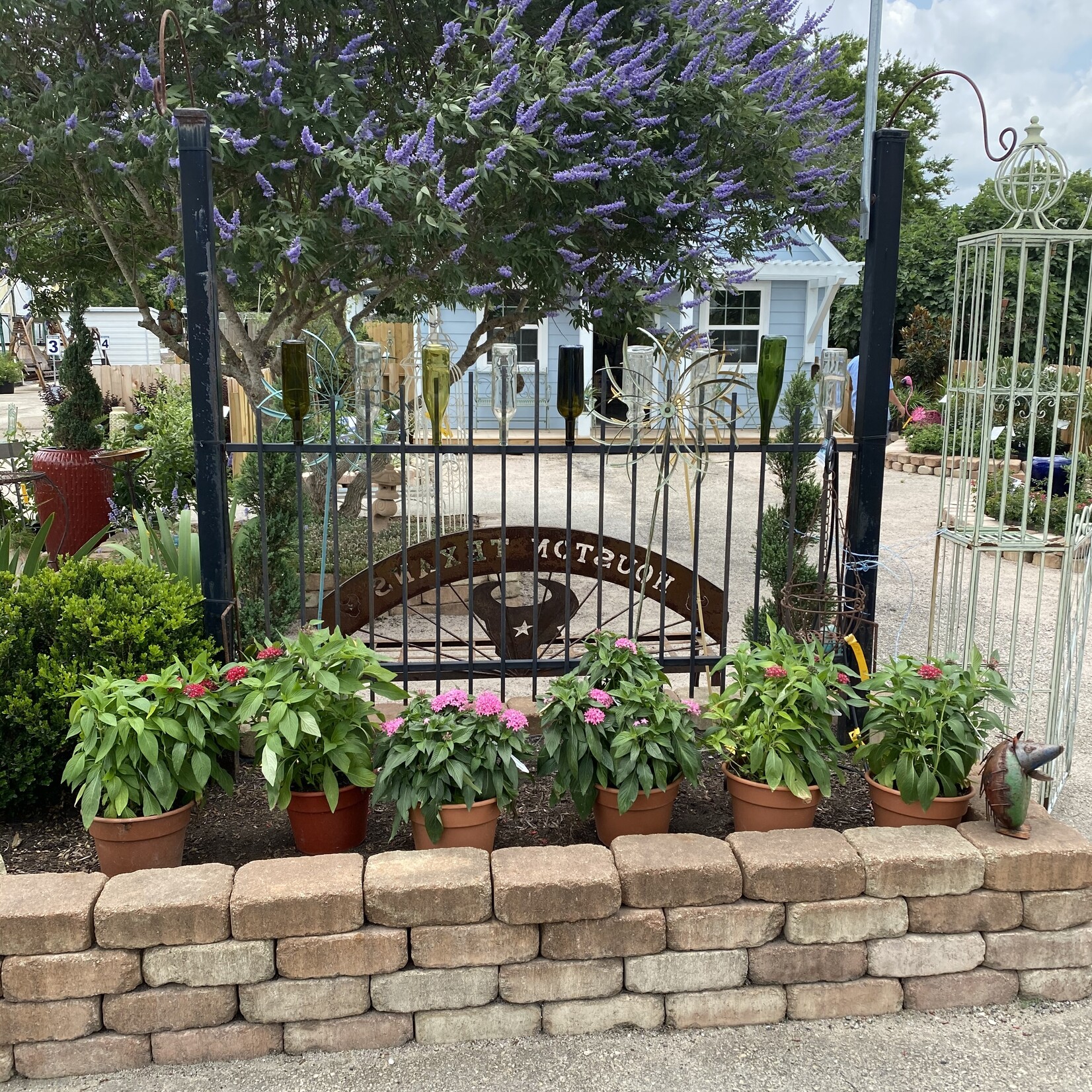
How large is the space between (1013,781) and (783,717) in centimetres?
55

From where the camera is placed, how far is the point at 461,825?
7.82ft

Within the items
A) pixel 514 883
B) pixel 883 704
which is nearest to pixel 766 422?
pixel 883 704

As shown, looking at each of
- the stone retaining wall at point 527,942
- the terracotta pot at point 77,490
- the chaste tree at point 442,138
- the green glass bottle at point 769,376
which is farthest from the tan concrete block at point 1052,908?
the terracotta pot at point 77,490

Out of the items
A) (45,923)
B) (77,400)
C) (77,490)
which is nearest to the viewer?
(45,923)

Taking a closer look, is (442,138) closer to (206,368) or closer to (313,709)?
(206,368)

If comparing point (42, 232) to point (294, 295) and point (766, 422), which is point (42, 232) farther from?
point (766, 422)

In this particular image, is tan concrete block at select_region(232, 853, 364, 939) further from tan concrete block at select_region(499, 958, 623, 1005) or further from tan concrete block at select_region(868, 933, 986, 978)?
tan concrete block at select_region(868, 933, 986, 978)

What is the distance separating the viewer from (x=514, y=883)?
213cm

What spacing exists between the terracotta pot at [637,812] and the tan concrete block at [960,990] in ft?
2.24

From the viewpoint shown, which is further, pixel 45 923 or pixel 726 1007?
pixel 726 1007

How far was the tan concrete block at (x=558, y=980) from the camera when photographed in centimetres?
217

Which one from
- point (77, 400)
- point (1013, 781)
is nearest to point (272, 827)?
point (1013, 781)

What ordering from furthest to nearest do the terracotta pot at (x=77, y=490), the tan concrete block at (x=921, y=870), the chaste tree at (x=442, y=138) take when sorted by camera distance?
the terracotta pot at (x=77, y=490), the chaste tree at (x=442, y=138), the tan concrete block at (x=921, y=870)

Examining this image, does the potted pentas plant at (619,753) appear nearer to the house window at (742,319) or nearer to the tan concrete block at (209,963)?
the tan concrete block at (209,963)
